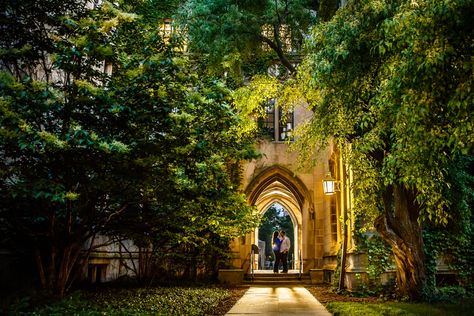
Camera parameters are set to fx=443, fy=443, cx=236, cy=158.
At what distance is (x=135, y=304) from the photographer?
793cm

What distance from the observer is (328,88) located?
7.23 metres

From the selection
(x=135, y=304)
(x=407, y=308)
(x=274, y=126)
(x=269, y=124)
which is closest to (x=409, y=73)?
Answer: (x=407, y=308)

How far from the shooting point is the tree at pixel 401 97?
472 cm

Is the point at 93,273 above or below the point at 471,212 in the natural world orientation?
below

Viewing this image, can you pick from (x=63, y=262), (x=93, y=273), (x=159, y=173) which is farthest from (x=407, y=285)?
(x=93, y=273)

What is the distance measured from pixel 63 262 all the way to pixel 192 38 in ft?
23.0

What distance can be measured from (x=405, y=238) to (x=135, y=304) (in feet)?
17.7

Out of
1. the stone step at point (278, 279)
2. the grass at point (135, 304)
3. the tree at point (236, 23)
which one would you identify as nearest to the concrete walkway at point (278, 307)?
the grass at point (135, 304)

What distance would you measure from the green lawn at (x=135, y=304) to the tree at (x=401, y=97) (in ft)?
13.1

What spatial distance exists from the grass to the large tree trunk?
12.5 feet

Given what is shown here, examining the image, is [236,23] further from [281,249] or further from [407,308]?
[281,249]

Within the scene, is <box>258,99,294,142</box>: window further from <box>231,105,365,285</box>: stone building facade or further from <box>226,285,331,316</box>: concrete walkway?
<box>226,285,331,316</box>: concrete walkway

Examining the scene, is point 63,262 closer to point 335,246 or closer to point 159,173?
point 159,173

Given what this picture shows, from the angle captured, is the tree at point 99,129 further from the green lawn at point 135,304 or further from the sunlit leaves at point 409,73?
the sunlit leaves at point 409,73
